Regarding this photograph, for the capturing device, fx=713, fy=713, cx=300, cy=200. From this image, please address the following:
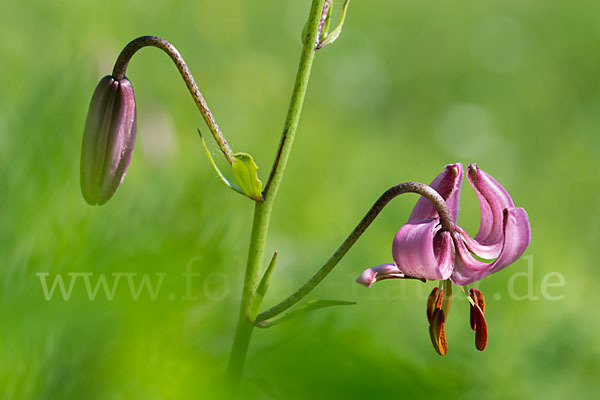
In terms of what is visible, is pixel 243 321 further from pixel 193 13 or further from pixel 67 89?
pixel 193 13

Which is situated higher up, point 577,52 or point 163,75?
point 577,52

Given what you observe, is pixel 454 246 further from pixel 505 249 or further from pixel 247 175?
pixel 247 175

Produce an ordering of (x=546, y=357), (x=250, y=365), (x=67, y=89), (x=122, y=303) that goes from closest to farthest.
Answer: (x=122, y=303) < (x=250, y=365) < (x=67, y=89) < (x=546, y=357)

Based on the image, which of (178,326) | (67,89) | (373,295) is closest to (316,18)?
(67,89)

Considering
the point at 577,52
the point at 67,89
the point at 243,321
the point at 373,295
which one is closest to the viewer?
the point at 67,89

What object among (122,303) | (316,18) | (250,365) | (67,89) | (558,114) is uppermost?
(558,114)

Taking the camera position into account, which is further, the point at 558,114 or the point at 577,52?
the point at 577,52

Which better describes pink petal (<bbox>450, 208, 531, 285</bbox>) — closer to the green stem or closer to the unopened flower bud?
the green stem

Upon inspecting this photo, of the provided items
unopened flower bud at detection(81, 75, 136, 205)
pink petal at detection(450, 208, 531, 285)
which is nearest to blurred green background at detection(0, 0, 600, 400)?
unopened flower bud at detection(81, 75, 136, 205)
